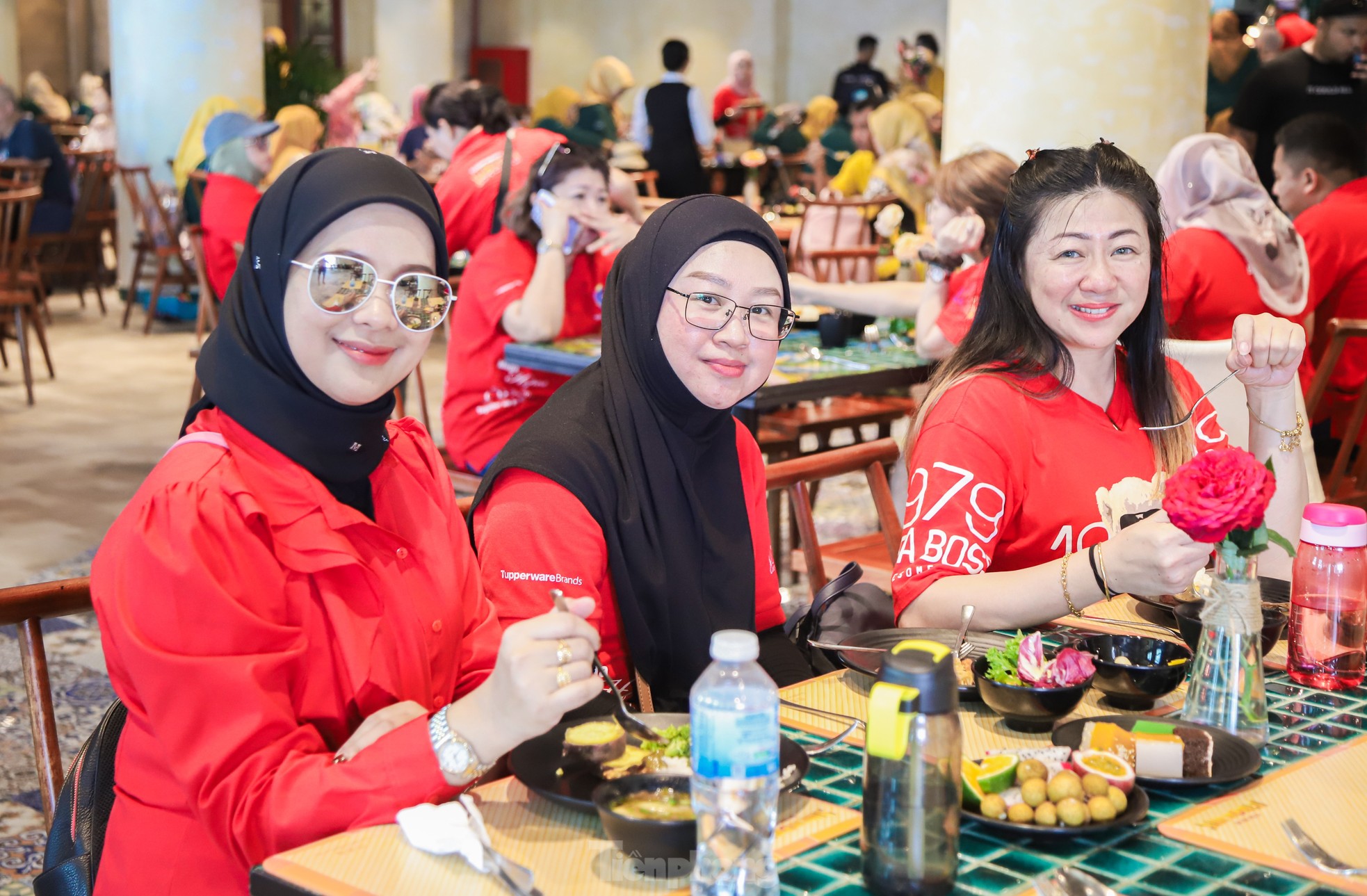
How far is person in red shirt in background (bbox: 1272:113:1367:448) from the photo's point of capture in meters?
4.12

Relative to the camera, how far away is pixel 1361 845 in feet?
4.03

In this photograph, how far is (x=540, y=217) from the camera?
392 cm

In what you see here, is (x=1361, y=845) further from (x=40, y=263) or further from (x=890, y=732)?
(x=40, y=263)

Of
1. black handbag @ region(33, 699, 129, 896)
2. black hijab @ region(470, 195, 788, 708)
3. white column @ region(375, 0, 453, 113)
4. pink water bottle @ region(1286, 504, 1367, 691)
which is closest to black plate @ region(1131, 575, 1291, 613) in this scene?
pink water bottle @ region(1286, 504, 1367, 691)

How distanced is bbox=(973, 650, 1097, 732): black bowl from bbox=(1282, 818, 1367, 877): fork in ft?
0.90

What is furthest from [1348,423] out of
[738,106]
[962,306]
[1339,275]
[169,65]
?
[738,106]

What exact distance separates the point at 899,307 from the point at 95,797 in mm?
3237

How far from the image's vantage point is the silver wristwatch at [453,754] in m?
1.31

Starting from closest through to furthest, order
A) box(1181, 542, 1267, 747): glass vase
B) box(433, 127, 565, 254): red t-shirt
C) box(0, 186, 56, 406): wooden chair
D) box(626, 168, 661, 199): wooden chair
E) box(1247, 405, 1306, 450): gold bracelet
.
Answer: box(1181, 542, 1267, 747): glass vase
box(1247, 405, 1306, 450): gold bracelet
box(433, 127, 565, 254): red t-shirt
box(0, 186, 56, 406): wooden chair
box(626, 168, 661, 199): wooden chair

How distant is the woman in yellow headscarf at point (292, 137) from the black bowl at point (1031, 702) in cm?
739

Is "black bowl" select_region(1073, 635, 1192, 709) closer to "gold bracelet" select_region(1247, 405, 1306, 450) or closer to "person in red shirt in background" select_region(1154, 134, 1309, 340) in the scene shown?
"gold bracelet" select_region(1247, 405, 1306, 450)

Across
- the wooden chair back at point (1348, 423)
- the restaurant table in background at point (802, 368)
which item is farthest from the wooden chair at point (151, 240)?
the wooden chair back at point (1348, 423)

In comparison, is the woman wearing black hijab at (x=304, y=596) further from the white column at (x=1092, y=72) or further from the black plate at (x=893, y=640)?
the white column at (x=1092, y=72)

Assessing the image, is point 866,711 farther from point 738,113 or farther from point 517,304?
point 738,113
